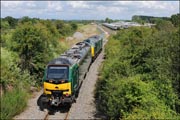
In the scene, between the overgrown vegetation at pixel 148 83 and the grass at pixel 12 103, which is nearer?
the overgrown vegetation at pixel 148 83

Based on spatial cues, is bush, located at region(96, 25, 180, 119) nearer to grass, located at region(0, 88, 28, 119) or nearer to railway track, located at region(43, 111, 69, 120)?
railway track, located at region(43, 111, 69, 120)

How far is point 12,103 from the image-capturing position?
20.4 m

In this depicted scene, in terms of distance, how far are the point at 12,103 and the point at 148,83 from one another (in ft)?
28.3

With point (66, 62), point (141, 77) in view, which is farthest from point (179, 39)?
point (66, 62)

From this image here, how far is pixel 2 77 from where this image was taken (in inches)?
908

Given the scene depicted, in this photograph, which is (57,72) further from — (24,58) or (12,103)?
(24,58)

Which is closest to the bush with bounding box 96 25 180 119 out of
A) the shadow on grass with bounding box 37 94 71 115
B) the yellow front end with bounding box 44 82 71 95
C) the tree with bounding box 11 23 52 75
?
the shadow on grass with bounding box 37 94 71 115

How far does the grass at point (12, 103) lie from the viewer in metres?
19.3

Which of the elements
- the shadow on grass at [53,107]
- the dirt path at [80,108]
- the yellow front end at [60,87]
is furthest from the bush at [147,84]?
the yellow front end at [60,87]

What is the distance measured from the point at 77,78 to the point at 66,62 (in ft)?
7.80

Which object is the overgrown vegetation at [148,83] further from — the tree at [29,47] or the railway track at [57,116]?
the tree at [29,47]

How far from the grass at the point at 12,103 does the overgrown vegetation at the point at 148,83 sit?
5.08 m

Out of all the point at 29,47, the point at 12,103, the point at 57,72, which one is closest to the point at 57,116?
the point at 57,72

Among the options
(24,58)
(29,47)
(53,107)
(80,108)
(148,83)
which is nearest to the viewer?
(148,83)
